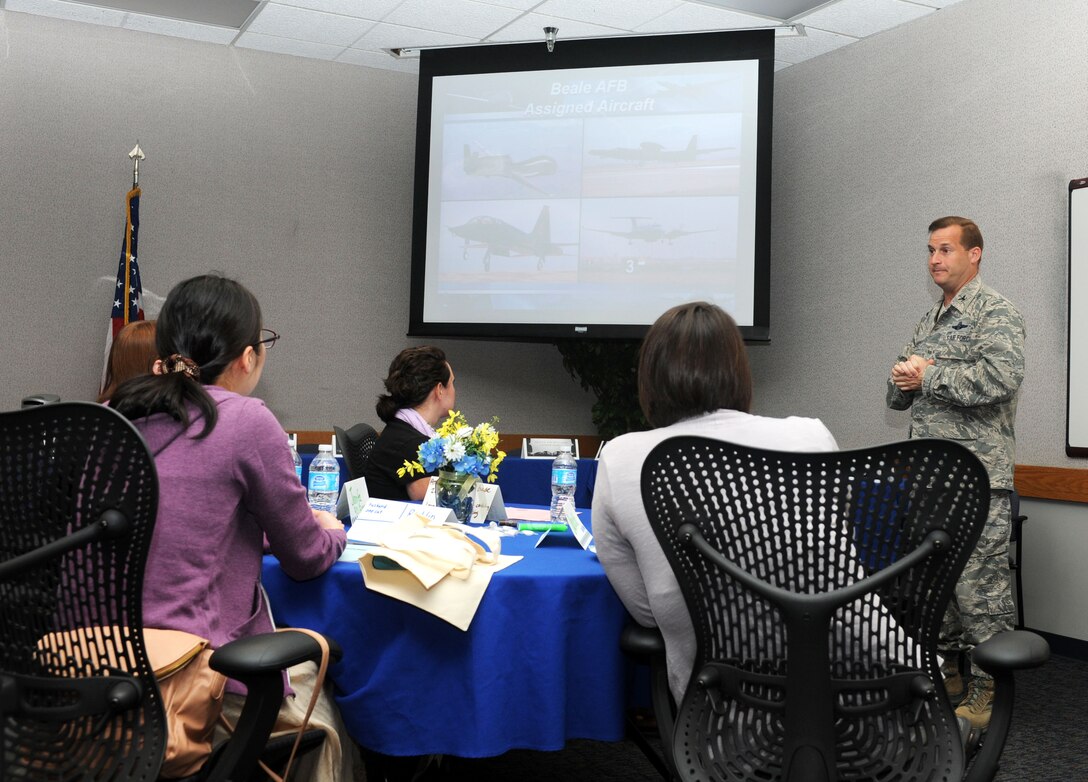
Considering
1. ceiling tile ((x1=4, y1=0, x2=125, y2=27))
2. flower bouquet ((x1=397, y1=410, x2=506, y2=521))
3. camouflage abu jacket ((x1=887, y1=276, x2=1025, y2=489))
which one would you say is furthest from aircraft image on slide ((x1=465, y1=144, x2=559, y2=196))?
flower bouquet ((x1=397, y1=410, x2=506, y2=521))

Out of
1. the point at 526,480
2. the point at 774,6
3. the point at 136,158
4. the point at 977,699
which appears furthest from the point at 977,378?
the point at 136,158

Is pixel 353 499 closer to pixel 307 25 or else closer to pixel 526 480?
pixel 526 480

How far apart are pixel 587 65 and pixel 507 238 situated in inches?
39.5

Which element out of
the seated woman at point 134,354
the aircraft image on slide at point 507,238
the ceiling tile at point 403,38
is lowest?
the seated woman at point 134,354

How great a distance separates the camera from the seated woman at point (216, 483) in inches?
62.1

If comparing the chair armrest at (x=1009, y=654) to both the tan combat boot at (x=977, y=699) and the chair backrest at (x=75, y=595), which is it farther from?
the tan combat boot at (x=977, y=699)

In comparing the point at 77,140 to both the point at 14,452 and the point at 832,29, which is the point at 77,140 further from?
the point at 14,452

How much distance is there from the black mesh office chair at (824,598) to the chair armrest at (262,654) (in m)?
0.55

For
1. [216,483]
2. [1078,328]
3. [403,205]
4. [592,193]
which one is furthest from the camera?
[403,205]

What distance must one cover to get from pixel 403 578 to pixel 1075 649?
3.41m

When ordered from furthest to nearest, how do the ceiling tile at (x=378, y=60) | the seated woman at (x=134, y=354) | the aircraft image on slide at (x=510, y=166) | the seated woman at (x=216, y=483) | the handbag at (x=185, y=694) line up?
the ceiling tile at (x=378, y=60)
the aircraft image on slide at (x=510, y=166)
the seated woman at (x=134, y=354)
the seated woman at (x=216, y=483)
the handbag at (x=185, y=694)

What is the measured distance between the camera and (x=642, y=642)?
1.70 m

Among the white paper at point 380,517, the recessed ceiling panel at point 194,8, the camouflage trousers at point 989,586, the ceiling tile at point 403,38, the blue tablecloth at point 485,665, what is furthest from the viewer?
the ceiling tile at point 403,38

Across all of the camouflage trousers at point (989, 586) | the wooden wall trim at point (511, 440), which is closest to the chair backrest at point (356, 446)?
the wooden wall trim at point (511, 440)
